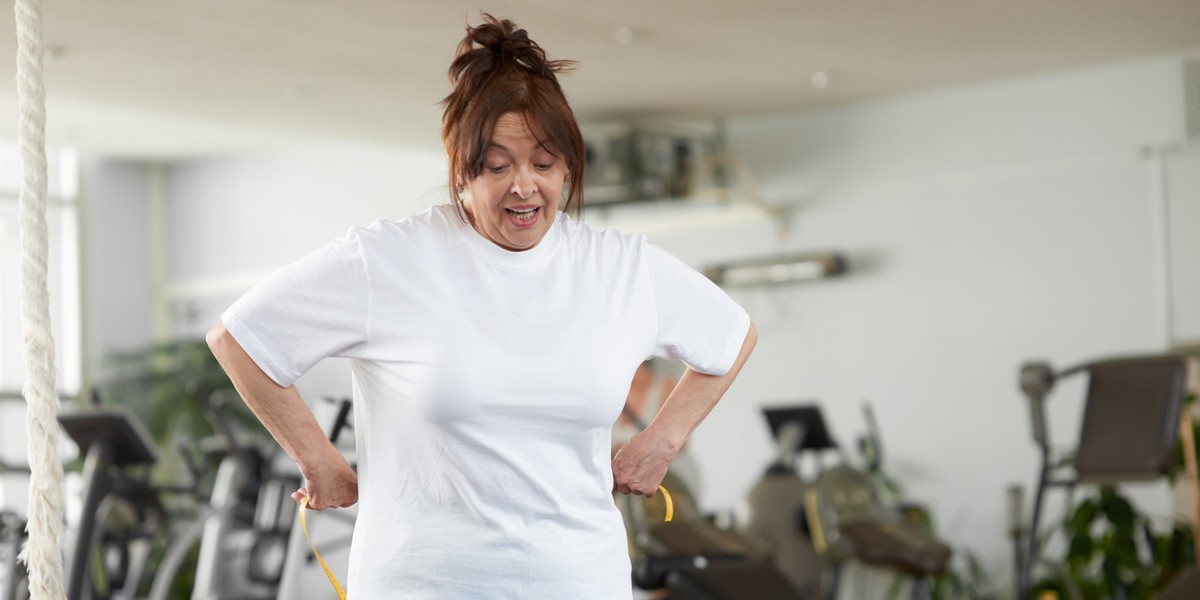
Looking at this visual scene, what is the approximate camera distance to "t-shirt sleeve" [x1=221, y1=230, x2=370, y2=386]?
1438 mm

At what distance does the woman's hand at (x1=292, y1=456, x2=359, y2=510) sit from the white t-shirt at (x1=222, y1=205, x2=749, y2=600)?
53 mm

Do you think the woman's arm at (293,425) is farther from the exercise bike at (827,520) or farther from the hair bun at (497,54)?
the exercise bike at (827,520)

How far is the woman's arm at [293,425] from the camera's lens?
57.5 inches

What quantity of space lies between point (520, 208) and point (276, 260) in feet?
23.8

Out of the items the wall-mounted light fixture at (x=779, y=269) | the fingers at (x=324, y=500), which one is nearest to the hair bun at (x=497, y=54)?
the fingers at (x=324, y=500)

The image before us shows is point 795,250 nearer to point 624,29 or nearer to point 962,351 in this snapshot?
point 962,351

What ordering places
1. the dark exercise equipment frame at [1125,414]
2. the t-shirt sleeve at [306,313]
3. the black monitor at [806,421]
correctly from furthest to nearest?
the black monitor at [806,421]
the dark exercise equipment frame at [1125,414]
the t-shirt sleeve at [306,313]

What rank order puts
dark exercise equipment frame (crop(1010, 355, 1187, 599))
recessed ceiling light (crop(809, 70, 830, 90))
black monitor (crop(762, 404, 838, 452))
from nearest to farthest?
dark exercise equipment frame (crop(1010, 355, 1187, 599))
black monitor (crop(762, 404, 838, 452))
recessed ceiling light (crop(809, 70, 830, 90))

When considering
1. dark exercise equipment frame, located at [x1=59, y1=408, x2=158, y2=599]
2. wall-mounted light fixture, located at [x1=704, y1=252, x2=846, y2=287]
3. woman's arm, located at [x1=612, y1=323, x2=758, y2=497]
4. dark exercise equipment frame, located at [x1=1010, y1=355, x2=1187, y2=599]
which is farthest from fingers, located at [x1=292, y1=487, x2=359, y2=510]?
wall-mounted light fixture, located at [x1=704, y1=252, x2=846, y2=287]

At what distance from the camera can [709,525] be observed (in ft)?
14.7

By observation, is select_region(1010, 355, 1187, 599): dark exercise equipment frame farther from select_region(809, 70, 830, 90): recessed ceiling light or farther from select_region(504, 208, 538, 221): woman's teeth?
select_region(504, 208, 538, 221): woman's teeth

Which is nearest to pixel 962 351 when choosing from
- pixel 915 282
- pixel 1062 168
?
pixel 915 282

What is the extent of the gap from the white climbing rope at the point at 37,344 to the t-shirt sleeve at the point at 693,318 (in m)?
0.67

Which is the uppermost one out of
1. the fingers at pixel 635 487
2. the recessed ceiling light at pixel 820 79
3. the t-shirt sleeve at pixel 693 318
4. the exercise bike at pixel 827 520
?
the recessed ceiling light at pixel 820 79
